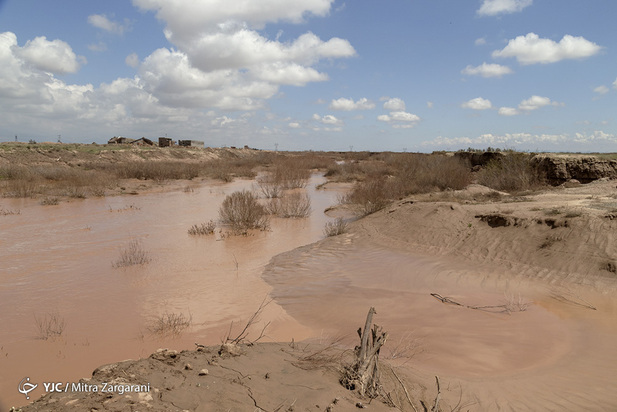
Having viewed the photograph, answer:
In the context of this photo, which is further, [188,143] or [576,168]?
[188,143]

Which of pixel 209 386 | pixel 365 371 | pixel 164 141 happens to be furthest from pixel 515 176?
pixel 164 141

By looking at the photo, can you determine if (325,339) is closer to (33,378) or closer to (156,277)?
(33,378)

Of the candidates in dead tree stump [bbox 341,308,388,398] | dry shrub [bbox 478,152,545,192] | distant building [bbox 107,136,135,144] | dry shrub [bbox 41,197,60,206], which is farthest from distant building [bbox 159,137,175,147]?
dead tree stump [bbox 341,308,388,398]

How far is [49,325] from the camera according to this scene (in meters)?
5.38

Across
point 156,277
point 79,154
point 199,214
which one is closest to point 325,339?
point 156,277

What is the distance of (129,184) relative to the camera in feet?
80.9

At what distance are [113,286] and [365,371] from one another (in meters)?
6.24

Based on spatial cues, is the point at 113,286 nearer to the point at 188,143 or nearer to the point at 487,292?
the point at 487,292

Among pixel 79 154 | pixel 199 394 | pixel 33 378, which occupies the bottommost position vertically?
pixel 33 378

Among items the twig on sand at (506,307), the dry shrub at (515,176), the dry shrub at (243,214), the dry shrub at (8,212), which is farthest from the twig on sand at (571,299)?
the dry shrub at (8,212)

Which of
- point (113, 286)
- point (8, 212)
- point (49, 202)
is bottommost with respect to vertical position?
point (113, 286)

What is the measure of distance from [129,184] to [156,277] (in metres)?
19.1

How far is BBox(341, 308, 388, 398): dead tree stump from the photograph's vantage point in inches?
123

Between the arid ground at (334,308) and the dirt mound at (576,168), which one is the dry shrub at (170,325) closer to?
the arid ground at (334,308)
